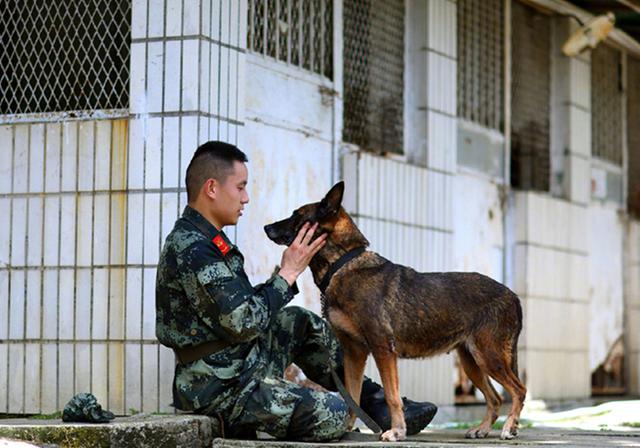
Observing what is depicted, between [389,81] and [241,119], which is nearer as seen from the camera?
[241,119]

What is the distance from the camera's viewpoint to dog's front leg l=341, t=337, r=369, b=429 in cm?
722

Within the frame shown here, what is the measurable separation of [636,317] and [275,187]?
6.97 metres

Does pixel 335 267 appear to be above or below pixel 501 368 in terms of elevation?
above

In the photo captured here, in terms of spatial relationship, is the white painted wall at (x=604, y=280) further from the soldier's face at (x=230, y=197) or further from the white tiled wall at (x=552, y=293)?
the soldier's face at (x=230, y=197)

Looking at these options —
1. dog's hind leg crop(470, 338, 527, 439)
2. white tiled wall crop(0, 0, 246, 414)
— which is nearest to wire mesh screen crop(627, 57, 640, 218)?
white tiled wall crop(0, 0, 246, 414)

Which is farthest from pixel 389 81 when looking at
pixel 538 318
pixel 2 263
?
pixel 2 263

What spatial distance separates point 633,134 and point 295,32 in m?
6.77

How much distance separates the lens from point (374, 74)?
10.9 meters

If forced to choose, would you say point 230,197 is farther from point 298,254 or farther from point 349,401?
point 349,401

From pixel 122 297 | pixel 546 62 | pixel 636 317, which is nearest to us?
pixel 122 297

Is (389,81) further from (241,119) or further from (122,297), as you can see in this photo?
(122,297)

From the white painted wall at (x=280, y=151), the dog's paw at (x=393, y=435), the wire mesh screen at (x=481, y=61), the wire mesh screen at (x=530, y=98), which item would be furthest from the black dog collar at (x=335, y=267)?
the wire mesh screen at (x=530, y=98)

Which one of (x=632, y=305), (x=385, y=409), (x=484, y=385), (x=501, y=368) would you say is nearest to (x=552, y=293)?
(x=632, y=305)

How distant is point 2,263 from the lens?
864cm
